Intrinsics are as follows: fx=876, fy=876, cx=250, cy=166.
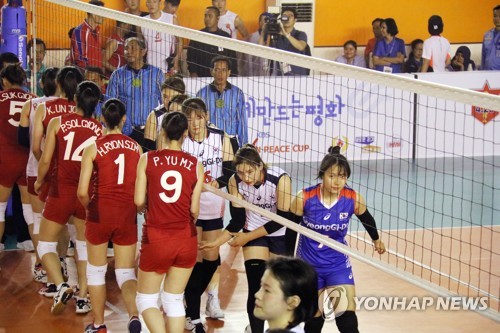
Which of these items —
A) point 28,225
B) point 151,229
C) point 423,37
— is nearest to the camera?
point 151,229

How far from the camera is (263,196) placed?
23.9 feet

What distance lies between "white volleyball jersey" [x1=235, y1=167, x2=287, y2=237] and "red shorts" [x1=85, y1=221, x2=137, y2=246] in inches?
38.3

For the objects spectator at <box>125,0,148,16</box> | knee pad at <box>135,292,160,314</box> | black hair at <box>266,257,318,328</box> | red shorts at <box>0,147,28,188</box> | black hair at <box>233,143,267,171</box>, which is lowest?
knee pad at <box>135,292,160,314</box>

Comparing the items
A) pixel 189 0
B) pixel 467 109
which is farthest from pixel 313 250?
pixel 189 0

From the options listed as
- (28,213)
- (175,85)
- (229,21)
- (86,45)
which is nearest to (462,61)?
(229,21)

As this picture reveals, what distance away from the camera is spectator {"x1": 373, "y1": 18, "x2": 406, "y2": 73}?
1762 cm

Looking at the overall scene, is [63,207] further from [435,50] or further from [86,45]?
[435,50]

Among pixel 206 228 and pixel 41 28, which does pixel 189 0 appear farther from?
pixel 206 228

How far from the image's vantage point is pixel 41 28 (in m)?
14.2

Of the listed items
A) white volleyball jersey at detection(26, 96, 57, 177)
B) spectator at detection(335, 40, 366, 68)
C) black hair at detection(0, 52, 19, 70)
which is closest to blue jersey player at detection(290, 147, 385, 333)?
white volleyball jersey at detection(26, 96, 57, 177)

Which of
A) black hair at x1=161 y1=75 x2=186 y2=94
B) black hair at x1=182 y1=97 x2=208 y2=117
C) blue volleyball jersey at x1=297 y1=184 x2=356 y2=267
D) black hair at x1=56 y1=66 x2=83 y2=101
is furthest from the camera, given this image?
black hair at x1=161 y1=75 x2=186 y2=94

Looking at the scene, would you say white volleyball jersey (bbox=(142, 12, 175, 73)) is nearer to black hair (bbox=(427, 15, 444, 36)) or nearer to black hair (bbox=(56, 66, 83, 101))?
black hair (bbox=(56, 66, 83, 101))

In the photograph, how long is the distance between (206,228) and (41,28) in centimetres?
754

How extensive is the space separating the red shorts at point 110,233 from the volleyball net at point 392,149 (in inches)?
35.6
